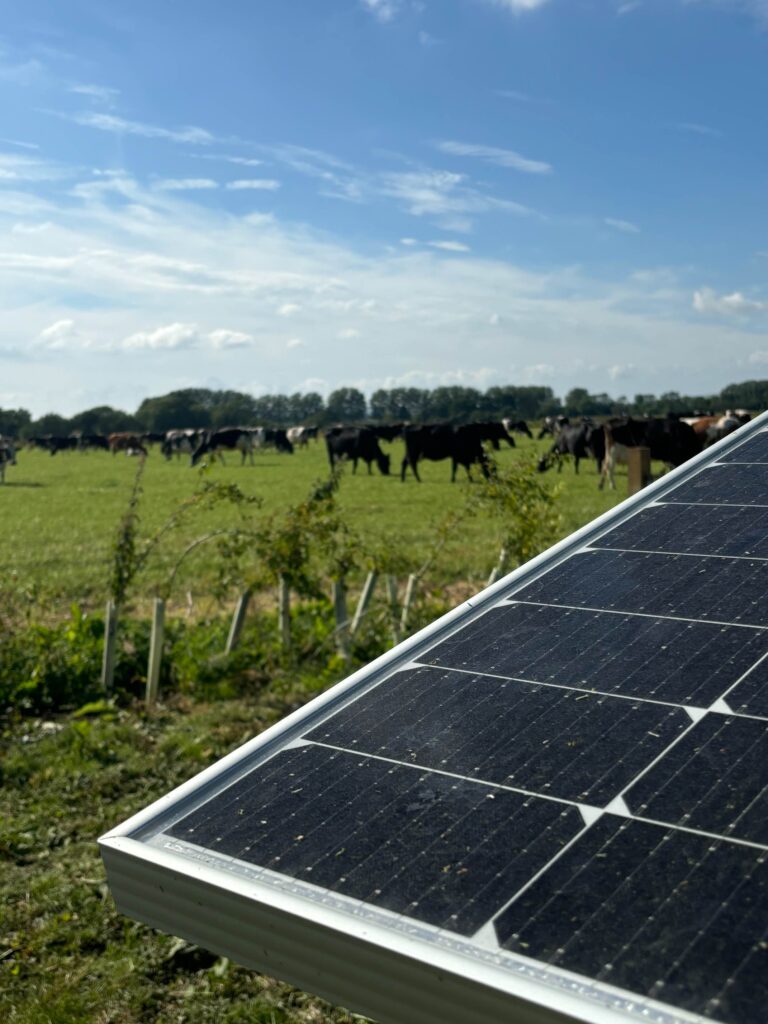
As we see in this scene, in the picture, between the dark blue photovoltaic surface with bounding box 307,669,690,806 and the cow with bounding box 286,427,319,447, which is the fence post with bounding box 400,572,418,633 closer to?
the dark blue photovoltaic surface with bounding box 307,669,690,806

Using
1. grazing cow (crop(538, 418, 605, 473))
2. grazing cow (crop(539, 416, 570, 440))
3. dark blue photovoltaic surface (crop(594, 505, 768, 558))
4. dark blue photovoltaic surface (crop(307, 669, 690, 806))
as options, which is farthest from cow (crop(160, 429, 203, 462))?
dark blue photovoltaic surface (crop(307, 669, 690, 806))

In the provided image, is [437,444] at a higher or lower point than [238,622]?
higher

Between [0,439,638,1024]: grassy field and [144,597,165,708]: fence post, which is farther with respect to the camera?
[144,597,165,708]: fence post

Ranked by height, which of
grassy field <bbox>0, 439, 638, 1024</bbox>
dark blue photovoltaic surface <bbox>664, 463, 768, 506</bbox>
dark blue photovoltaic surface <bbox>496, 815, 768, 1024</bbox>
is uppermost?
dark blue photovoltaic surface <bbox>664, 463, 768, 506</bbox>

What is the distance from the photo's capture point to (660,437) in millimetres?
38188

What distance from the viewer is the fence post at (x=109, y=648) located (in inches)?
401

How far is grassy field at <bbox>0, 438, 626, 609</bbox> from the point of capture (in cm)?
1656

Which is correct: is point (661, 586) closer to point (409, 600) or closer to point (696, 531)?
point (696, 531)

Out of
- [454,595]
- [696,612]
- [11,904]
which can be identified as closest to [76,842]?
[11,904]

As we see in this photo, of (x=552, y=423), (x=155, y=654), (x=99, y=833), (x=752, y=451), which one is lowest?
(x=99, y=833)

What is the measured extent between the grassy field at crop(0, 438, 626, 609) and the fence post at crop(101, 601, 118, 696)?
1502 mm

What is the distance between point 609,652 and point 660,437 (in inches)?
1437

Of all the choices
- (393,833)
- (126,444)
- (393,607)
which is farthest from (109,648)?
(126,444)

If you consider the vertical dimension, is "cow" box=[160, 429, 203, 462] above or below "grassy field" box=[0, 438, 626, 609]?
above
